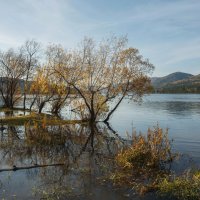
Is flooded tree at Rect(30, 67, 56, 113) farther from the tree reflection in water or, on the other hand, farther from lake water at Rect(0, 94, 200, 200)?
lake water at Rect(0, 94, 200, 200)

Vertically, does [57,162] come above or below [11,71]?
below

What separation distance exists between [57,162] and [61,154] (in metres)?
2.74

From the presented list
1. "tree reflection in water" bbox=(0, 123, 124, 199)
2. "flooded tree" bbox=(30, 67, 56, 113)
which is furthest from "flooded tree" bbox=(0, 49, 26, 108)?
"tree reflection in water" bbox=(0, 123, 124, 199)

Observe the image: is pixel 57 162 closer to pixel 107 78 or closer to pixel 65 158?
pixel 65 158

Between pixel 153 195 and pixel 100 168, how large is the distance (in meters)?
5.61

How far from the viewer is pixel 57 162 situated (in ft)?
72.6

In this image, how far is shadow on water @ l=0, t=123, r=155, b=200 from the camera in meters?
16.1

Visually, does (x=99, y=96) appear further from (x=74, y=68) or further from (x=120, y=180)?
(x=120, y=180)

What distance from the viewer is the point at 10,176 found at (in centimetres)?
1872

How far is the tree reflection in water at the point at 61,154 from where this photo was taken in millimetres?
17173

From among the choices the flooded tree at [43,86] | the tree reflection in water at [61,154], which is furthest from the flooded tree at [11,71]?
the tree reflection in water at [61,154]

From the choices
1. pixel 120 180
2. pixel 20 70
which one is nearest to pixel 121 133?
pixel 120 180

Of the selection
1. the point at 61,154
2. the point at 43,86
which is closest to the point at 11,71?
the point at 43,86

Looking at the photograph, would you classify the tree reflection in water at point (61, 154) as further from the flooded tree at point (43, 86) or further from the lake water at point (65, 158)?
the flooded tree at point (43, 86)
